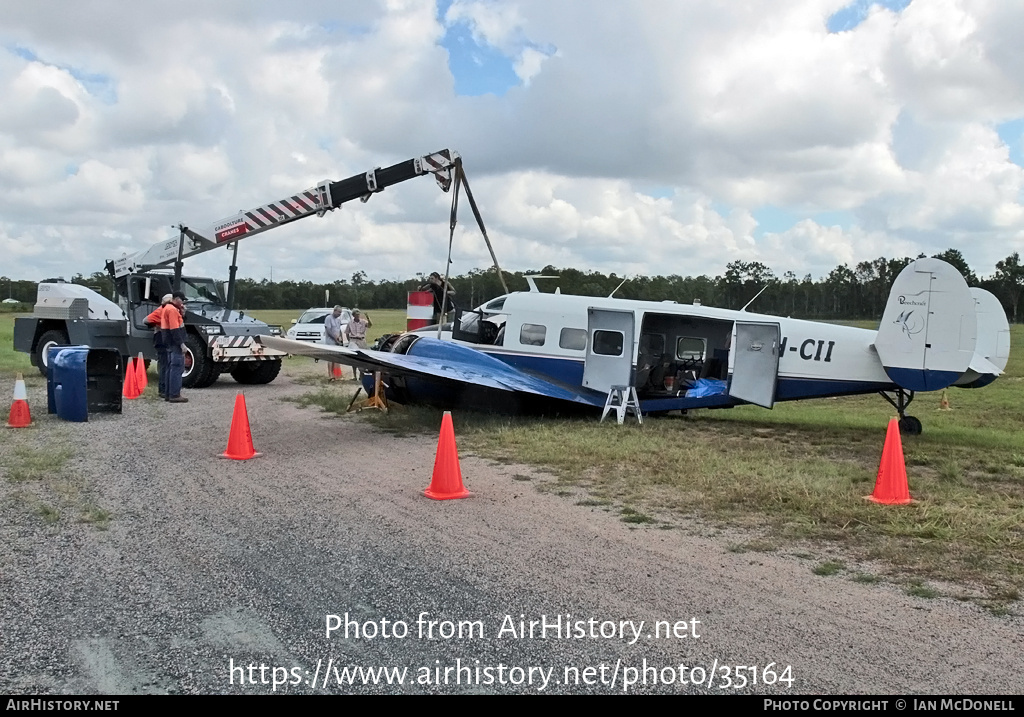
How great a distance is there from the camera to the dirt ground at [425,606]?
384 centimetres

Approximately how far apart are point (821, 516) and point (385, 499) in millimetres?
3788

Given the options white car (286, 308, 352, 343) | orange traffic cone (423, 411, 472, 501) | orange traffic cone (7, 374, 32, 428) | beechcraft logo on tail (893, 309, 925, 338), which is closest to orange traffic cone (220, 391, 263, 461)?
orange traffic cone (423, 411, 472, 501)

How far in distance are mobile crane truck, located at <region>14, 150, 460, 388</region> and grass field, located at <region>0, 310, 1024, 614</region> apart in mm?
3743

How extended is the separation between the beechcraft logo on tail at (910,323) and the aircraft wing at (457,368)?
14.5 ft

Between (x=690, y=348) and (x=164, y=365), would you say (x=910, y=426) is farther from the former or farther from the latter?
(x=164, y=365)

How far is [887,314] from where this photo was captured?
11195mm

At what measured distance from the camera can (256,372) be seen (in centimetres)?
1873

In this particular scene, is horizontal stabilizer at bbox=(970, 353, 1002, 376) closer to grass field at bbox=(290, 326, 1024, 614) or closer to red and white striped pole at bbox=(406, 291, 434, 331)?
grass field at bbox=(290, 326, 1024, 614)

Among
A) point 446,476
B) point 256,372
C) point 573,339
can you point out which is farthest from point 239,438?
point 256,372

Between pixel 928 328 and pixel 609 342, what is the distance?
4459mm

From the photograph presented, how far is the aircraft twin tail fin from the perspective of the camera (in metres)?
10.6
